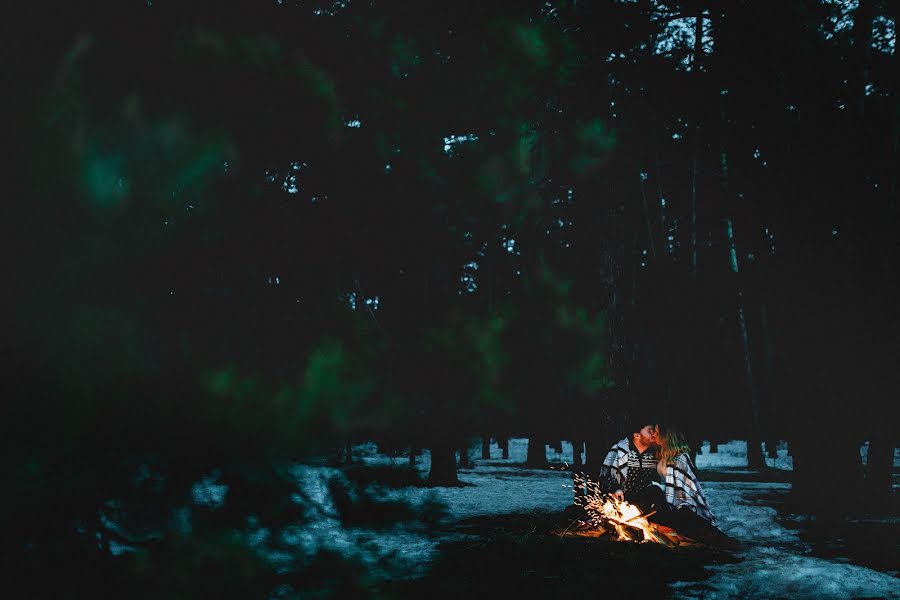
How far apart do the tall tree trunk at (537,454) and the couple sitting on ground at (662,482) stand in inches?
687

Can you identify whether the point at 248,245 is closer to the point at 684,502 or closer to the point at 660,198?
the point at 684,502

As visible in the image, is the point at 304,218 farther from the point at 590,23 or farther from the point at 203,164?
the point at 590,23

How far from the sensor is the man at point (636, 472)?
8992mm

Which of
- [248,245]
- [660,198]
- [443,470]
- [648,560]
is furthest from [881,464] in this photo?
[248,245]

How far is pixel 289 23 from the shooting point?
2.86m

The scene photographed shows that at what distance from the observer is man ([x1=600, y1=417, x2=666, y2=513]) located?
29.5ft

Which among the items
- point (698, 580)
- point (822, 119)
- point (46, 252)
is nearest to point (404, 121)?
point (46, 252)

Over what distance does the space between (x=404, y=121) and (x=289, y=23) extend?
62 cm

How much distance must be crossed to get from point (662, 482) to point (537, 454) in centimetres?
1877

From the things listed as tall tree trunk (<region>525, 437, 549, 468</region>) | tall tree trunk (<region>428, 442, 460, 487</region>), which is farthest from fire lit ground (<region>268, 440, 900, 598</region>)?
tall tree trunk (<region>525, 437, 549, 468</region>)

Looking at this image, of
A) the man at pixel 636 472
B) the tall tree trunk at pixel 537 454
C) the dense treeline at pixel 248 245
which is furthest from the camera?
the tall tree trunk at pixel 537 454

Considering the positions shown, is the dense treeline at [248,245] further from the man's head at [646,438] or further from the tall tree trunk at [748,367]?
the tall tree trunk at [748,367]

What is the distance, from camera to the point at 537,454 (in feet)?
89.2

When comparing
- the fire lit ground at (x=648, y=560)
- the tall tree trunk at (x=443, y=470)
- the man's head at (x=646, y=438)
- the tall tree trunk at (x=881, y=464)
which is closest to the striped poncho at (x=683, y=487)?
the man's head at (x=646, y=438)
